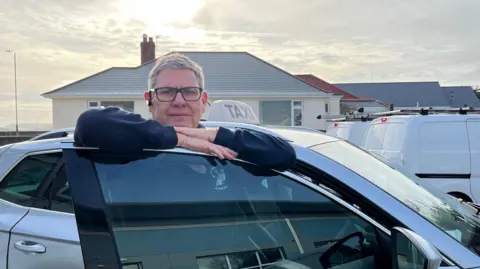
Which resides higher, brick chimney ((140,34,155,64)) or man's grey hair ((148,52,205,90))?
brick chimney ((140,34,155,64))

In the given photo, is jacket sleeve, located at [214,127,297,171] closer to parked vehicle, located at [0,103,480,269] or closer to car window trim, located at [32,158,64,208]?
parked vehicle, located at [0,103,480,269]

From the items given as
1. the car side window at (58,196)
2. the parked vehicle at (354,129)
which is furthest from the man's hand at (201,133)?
the parked vehicle at (354,129)

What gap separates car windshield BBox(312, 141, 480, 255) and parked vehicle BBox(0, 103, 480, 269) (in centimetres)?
1

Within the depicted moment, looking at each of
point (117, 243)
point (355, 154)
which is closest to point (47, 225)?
point (117, 243)

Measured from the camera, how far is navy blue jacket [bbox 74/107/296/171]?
5.58 feet

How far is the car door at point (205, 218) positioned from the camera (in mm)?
1694

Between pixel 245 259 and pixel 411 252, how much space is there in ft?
2.08

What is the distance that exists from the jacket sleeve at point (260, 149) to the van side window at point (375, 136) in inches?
209

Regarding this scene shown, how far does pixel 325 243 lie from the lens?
183cm

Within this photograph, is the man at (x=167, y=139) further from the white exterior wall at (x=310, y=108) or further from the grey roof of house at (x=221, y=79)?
the white exterior wall at (x=310, y=108)

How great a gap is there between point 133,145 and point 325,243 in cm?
91

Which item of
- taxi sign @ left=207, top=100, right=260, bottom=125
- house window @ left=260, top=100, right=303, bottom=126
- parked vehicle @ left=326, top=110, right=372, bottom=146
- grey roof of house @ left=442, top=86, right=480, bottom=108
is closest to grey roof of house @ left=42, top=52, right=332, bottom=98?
house window @ left=260, top=100, right=303, bottom=126

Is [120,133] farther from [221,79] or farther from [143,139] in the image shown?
[221,79]

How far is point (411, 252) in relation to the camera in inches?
58.6
